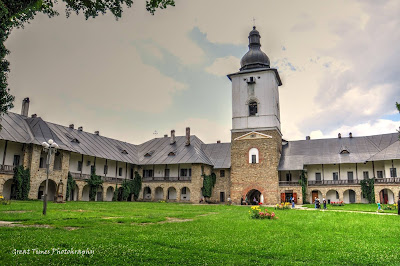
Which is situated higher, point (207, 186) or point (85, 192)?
point (207, 186)

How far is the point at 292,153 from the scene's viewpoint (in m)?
40.7

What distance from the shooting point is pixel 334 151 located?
39.8 m

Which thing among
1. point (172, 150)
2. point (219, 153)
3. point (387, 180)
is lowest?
point (387, 180)

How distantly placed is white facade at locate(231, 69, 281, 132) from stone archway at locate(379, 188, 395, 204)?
13.5m

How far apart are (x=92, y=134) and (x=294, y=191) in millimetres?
26429

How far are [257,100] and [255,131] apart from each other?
3.85m

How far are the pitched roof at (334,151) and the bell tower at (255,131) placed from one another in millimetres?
1800

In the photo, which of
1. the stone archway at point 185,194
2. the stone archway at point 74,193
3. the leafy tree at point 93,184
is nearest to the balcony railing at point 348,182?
the stone archway at point 185,194

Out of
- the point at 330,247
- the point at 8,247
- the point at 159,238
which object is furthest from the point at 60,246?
the point at 330,247

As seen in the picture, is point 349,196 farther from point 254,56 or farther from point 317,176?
point 254,56

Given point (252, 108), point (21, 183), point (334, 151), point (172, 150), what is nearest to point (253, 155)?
point (252, 108)

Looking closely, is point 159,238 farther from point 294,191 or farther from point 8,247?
point 294,191

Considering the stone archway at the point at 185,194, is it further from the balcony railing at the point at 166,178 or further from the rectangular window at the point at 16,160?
the rectangular window at the point at 16,160

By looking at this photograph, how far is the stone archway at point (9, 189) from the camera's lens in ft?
99.8
